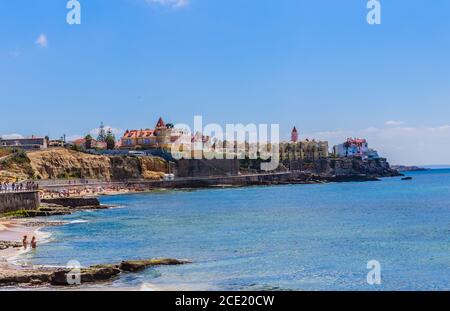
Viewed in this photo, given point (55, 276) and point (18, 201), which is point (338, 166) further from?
point (55, 276)

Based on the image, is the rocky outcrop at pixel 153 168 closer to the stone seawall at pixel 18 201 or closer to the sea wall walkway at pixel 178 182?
the sea wall walkway at pixel 178 182

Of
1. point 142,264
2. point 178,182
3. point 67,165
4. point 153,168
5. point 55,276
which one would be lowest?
point 142,264

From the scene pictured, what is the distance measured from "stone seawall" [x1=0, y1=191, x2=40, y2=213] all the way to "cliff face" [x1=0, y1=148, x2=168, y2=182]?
2765 cm

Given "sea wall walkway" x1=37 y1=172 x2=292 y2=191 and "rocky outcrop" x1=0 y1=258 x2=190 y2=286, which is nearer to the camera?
"rocky outcrop" x1=0 y1=258 x2=190 y2=286

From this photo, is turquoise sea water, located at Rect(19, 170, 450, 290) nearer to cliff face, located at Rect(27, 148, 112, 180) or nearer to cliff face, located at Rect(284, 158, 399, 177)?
cliff face, located at Rect(27, 148, 112, 180)

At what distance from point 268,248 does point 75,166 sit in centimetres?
8140

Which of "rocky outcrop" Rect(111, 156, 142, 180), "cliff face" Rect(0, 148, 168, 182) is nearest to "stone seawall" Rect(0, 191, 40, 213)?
"cliff face" Rect(0, 148, 168, 182)

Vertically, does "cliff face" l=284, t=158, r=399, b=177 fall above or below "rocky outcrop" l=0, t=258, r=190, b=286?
above

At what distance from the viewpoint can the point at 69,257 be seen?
25625 mm

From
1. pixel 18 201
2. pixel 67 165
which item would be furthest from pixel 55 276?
pixel 67 165

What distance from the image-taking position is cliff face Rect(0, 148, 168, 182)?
293ft

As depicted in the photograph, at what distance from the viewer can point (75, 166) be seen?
344 ft

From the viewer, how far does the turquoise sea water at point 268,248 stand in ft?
65.6
